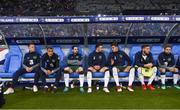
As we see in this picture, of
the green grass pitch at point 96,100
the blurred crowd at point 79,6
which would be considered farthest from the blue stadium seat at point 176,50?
the blurred crowd at point 79,6

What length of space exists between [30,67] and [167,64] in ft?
13.8

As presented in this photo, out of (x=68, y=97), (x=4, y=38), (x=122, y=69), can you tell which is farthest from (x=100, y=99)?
(x=4, y=38)

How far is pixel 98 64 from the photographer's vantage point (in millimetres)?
12414

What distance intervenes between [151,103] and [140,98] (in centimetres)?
61

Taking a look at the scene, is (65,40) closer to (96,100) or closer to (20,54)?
(20,54)

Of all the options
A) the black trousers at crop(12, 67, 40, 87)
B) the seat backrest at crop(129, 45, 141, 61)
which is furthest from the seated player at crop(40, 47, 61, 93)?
the seat backrest at crop(129, 45, 141, 61)

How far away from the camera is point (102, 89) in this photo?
12.2 meters

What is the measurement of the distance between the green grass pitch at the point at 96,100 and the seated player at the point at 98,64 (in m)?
0.38

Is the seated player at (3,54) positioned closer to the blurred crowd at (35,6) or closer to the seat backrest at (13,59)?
the seat backrest at (13,59)

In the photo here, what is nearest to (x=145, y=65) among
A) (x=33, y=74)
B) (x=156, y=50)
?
(x=156, y=50)

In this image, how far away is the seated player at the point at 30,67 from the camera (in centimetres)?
1197

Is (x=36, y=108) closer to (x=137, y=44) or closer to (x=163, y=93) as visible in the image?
(x=163, y=93)

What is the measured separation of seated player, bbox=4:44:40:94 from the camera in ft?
39.3

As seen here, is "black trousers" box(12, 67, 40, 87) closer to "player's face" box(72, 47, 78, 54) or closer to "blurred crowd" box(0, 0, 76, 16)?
"player's face" box(72, 47, 78, 54)
